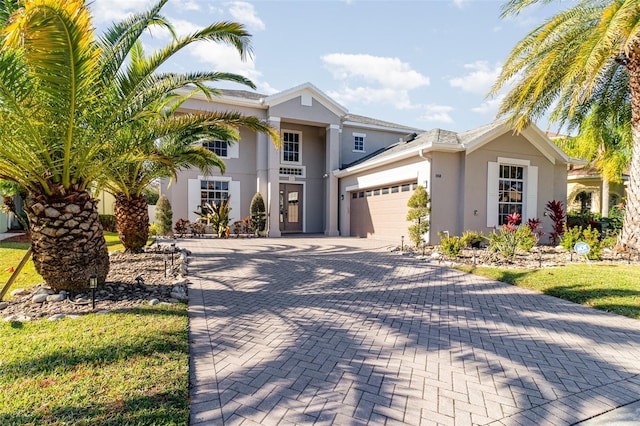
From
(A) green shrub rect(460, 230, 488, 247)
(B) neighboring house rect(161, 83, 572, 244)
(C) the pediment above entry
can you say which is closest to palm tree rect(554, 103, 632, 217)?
(B) neighboring house rect(161, 83, 572, 244)

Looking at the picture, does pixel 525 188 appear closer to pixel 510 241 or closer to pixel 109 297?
pixel 510 241

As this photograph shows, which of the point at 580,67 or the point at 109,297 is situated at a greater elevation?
the point at 580,67

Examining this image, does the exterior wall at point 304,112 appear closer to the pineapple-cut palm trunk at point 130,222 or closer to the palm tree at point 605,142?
the pineapple-cut palm trunk at point 130,222

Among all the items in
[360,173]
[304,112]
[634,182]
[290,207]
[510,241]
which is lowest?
[510,241]

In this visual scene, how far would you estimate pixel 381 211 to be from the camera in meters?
15.7

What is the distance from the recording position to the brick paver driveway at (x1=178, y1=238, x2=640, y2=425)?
2746 mm

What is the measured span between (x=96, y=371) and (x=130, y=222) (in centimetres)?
760

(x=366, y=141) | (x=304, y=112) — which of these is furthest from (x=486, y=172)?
(x=304, y=112)

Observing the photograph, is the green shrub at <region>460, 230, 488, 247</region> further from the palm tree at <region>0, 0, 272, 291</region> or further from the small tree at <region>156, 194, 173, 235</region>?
the small tree at <region>156, 194, 173, 235</region>

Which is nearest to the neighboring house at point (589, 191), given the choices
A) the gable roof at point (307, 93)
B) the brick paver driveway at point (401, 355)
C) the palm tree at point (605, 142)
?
the palm tree at point (605, 142)

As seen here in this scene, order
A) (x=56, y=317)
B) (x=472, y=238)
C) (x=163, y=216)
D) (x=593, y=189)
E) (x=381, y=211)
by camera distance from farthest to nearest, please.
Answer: (x=593, y=189), (x=163, y=216), (x=381, y=211), (x=472, y=238), (x=56, y=317)

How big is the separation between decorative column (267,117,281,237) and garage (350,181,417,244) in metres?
4.11

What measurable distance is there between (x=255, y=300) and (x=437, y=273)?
186 inches

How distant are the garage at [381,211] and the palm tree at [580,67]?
4.86m
